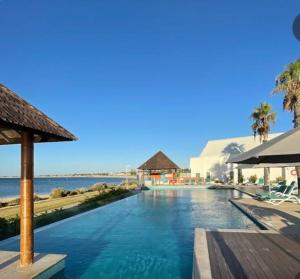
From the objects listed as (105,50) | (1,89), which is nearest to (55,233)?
(1,89)

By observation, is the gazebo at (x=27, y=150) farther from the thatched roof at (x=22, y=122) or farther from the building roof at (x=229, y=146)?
the building roof at (x=229, y=146)

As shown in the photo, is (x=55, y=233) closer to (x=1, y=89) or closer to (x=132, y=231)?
(x=132, y=231)

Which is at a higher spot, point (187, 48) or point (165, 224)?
point (187, 48)

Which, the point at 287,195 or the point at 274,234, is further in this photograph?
the point at 287,195

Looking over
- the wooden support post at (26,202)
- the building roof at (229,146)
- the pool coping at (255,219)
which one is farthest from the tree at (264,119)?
the wooden support post at (26,202)

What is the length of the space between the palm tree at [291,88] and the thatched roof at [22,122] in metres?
14.8

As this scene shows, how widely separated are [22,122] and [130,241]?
564 centimetres

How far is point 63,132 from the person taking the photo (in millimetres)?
6820

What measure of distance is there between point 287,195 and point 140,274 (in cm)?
1201

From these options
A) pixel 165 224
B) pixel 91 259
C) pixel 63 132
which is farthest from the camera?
pixel 165 224

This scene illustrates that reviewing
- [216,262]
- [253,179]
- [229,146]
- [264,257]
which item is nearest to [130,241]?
[216,262]

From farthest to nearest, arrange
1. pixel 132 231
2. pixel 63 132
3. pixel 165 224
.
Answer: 1. pixel 165 224
2. pixel 132 231
3. pixel 63 132

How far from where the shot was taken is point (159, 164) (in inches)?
1412

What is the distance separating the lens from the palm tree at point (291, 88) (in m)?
18.7
